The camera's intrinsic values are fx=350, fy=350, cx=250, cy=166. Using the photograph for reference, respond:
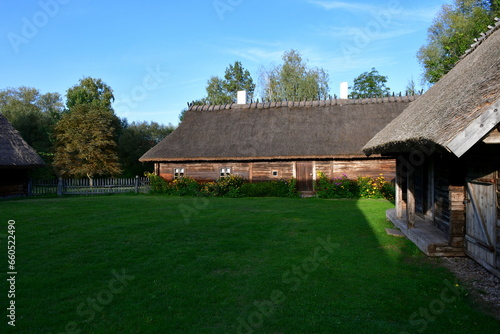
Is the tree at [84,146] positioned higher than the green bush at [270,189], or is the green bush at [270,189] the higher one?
the tree at [84,146]

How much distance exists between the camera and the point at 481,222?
5.99 meters

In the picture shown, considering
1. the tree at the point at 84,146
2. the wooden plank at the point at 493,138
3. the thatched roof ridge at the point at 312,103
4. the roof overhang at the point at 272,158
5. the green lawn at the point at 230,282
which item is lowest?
the green lawn at the point at 230,282

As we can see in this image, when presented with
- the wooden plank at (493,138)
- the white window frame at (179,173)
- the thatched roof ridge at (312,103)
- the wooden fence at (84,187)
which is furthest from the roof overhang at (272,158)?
the wooden plank at (493,138)

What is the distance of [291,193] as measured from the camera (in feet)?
64.1

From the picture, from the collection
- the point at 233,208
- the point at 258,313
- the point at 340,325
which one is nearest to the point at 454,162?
the point at 340,325

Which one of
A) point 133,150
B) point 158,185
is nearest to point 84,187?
point 158,185

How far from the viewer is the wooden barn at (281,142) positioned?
19625 millimetres

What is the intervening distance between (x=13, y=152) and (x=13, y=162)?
1037mm

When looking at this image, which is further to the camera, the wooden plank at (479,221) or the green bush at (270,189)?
the green bush at (270,189)

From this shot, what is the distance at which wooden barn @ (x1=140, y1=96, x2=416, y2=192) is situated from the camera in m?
19.6

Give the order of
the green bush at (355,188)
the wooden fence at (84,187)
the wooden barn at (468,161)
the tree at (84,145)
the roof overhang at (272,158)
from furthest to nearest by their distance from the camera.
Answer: the tree at (84,145) → the wooden fence at (84,187) → the roof overhang at (272,158) → the green bush at (355,188) → the wooden barn at (468,161)

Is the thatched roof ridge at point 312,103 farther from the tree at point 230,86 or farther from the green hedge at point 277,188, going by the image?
the tree at point 230,86

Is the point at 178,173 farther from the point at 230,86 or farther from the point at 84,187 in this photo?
the point at 230,86

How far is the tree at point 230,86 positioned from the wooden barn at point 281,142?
2240cm
